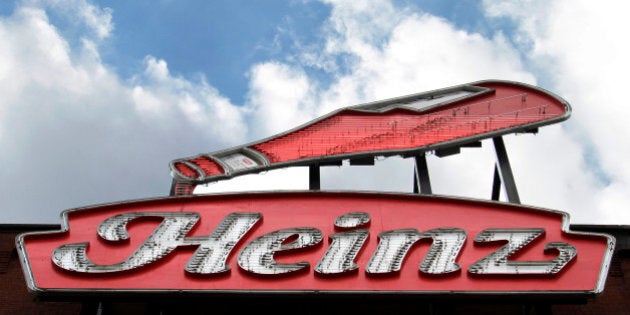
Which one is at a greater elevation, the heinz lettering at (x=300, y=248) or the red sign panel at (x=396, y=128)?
the red sign panel at (x=396, y=128)

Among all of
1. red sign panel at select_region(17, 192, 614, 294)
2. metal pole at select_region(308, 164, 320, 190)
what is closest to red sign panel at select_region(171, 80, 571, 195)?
metal pole at select_region(308, 164, 320, 190)

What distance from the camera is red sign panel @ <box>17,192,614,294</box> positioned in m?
13.4

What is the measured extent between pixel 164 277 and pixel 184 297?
0.59 m

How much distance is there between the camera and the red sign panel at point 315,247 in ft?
43.9

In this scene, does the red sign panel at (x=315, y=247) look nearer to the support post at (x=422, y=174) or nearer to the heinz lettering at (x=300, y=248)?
the heinz lettering at (x=300, y=248)

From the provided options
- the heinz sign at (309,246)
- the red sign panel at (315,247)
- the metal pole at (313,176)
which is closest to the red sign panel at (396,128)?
the metal pole at (313,176)

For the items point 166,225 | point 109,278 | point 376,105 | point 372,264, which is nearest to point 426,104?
point 376,105

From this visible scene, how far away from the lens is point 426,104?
1905cm

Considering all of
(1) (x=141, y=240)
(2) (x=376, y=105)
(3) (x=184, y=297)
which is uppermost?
(2) (x=376, y=105)

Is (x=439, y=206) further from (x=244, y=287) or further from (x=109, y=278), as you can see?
(x=109, y=278)

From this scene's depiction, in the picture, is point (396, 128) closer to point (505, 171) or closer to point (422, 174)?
point (422, 174)

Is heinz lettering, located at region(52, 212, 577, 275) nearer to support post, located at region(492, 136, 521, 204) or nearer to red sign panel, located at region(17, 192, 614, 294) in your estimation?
red sign panel, located at region(17, 192, 614, 294)

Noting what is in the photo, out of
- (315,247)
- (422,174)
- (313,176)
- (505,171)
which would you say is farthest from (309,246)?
(505,171)

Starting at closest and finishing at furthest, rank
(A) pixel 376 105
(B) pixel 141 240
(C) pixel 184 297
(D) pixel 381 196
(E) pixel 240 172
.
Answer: (C) pixel 184 297 → (B) pixel 141 240 → (D) pixel 381 196 → (E) pixel 240 172 → (A) pixel 376 105
